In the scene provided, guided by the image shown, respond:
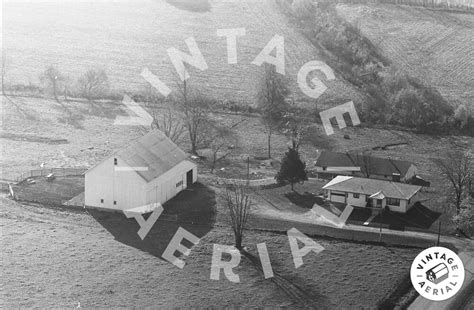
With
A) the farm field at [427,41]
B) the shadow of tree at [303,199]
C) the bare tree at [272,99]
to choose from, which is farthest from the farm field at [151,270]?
the farm field at [427,41]

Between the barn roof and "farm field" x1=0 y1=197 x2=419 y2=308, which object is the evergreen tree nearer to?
the barn roof

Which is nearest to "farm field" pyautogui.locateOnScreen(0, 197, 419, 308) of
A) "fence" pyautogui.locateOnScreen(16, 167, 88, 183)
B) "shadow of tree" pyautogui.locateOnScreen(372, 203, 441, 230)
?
"shadow of tree" pyautogui.locateOnScreen(372, 203, 441, 230)

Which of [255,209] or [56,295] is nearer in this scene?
[56,295]

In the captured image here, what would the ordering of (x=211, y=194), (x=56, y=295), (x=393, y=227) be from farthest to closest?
(x=211, y=194), (x=393, y=227), (x=56, y=295)

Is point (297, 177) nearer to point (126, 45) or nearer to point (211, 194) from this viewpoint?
point (211, 194)

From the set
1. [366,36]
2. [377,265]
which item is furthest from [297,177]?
[366,36]

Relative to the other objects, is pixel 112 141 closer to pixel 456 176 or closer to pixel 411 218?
pixel 411 218

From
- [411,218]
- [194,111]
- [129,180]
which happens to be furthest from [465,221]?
[194,111]
